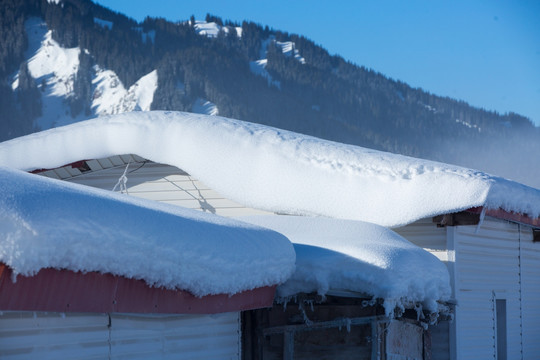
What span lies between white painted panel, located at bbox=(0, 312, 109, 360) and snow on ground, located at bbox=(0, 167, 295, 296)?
0.60 meters

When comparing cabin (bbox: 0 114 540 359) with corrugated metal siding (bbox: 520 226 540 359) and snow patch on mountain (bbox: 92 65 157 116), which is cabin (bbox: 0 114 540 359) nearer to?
corrugated metal siding (bbox: 520 226 540 359)

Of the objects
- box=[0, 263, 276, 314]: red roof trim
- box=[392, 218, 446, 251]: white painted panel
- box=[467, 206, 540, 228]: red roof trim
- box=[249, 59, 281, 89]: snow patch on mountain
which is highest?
box=[249, 59, 281, 89]: snow patch on mountain

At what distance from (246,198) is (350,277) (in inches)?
144

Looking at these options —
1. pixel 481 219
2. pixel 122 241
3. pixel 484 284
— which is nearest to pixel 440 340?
pixel 484 284

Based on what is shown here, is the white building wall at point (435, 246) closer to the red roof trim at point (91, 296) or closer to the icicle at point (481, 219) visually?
the icicle at point (481, 219)

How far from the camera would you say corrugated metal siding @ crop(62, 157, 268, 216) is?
11.6 meters

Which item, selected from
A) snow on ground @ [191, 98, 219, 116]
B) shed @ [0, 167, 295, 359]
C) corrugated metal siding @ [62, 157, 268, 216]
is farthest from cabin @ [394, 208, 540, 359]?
snow on ground @ [191, 98, 219, 116]

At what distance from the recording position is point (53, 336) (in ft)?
16.8

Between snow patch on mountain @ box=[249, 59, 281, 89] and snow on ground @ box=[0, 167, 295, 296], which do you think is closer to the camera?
snow on ground @ box=[0, 167, 295, 296]

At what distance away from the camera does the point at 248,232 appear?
21.7 ft

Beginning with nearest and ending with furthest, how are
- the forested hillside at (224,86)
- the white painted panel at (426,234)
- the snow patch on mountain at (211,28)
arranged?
the white painted panel at (426,234) < the forested hillside at (224,86) < the snow patch on mountain at (211,28)

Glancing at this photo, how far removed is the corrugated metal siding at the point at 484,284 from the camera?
10.6 m

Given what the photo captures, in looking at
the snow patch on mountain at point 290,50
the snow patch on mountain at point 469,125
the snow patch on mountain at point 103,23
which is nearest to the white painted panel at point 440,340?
the snow patch on mountain at point 103,23

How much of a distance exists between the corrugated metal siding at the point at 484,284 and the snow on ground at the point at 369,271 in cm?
213
